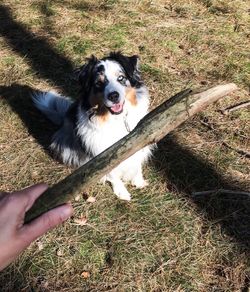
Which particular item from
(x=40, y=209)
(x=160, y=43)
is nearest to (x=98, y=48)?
(x=160, y=43)

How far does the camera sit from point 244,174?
12.9 feet

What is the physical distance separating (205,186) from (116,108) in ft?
3.29

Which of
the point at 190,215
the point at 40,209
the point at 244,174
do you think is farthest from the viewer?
the point at 244,174

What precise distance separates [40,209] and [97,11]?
5462mm

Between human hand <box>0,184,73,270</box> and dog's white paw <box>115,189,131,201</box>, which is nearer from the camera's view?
human hand <box>0,184,73,270</box>

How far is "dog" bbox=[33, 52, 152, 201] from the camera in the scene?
3508mm

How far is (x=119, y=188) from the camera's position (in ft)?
12.6

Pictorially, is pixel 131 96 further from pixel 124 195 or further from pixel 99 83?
pixel 124 195

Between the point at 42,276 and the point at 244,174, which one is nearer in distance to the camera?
the point at 42,276

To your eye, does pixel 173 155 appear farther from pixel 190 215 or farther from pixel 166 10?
pixel 166 10

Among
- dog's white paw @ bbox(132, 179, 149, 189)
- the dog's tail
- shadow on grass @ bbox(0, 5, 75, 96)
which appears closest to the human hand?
dog's white paw @ bbox(132, 179, 149, 189)

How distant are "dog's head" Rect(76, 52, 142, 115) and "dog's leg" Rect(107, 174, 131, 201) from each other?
1.97ft

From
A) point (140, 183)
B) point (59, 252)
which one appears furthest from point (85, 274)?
point (140, 183)

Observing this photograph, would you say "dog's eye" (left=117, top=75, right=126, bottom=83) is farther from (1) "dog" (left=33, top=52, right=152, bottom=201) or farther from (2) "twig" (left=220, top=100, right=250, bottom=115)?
(2) "twig" (left=220, top=100, right=250, bottom=115)
